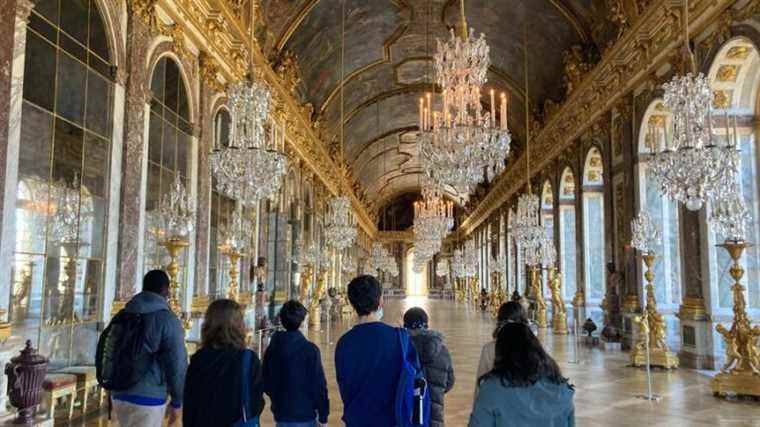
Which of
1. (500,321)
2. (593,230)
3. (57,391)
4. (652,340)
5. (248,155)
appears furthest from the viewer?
(593,230)

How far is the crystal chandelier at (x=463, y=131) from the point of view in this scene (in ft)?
25.3

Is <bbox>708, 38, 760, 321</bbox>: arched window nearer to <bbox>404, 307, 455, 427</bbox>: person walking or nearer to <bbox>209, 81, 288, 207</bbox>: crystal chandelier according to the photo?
<bbox>209, 81, 288, 207</bbox>: crystal chandelier

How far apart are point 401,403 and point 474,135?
5.61 meters

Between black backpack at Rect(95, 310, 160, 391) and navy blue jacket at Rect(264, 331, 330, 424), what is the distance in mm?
738

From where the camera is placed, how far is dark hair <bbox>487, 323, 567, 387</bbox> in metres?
2.10

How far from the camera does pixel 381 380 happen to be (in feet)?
8.30

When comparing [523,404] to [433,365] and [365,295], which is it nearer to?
[365,295]

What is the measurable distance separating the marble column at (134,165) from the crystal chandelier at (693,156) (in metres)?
6.39

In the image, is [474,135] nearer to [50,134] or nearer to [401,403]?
[50,134]

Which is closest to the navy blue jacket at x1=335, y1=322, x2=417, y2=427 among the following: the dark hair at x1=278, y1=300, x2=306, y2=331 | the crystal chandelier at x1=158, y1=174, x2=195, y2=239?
the dark hair at x1=278, y1=300, x2=306, y2=331

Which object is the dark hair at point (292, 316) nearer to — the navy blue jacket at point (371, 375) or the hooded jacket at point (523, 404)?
the navy blue jacket at point (371, 375)

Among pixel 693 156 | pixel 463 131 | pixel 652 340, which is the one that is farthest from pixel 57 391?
pixel 652 340

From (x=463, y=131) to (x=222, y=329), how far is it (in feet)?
18.1

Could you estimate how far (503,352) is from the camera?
2.15 m
